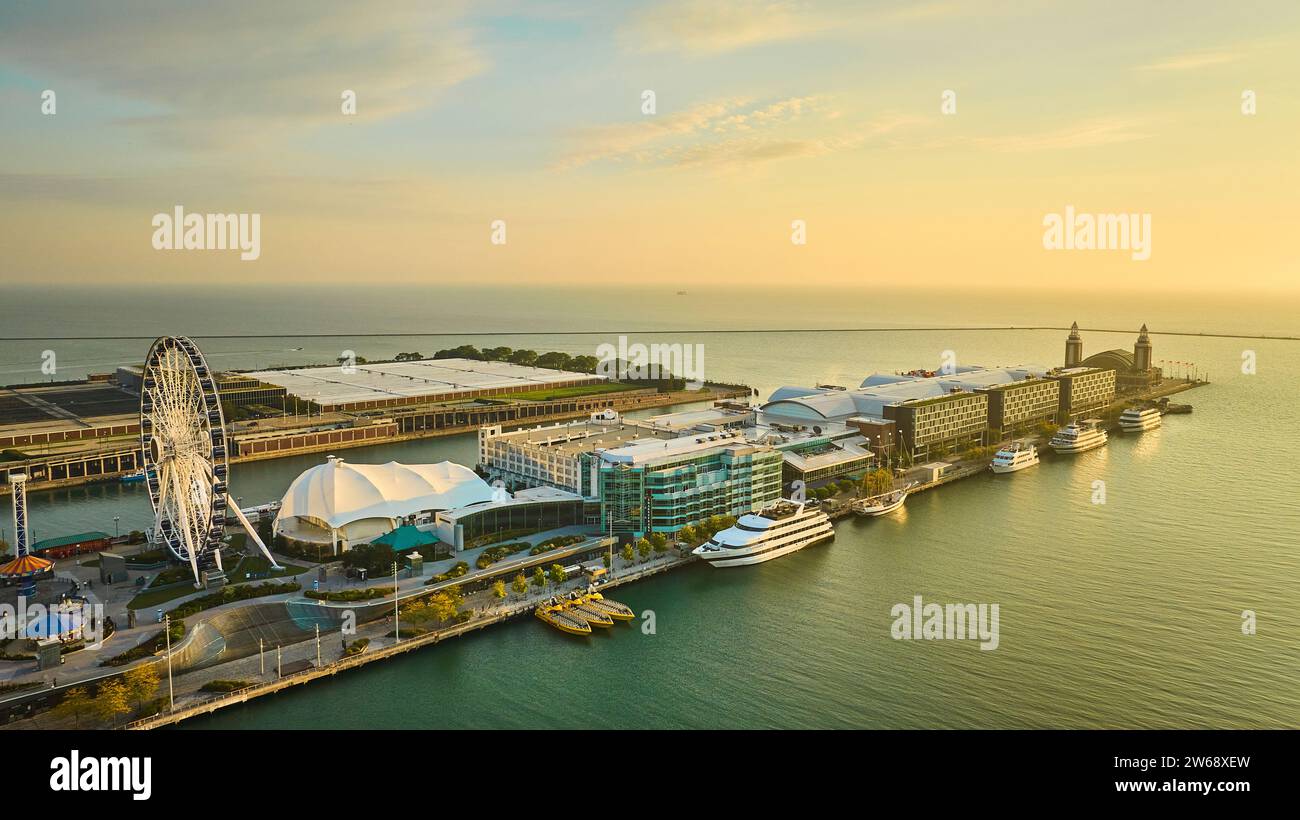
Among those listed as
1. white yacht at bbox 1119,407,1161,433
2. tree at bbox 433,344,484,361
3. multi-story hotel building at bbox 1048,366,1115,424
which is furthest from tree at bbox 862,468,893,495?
tree at bbox 433,344,484,361

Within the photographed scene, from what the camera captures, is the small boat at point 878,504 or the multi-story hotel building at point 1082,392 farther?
the multi-story hotel building at point 1082,392

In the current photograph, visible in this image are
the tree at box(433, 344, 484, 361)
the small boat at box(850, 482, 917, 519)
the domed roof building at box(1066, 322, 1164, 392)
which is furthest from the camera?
the tree at box(433, 344, 484, 361)

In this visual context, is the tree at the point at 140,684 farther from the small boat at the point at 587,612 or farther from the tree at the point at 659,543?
the tree at the point at 659,543

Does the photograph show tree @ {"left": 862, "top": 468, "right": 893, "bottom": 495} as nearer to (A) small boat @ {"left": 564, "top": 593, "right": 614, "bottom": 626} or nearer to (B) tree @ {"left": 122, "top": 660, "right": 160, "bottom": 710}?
(A) small boat @ {"left": 564, "top": 593, "right": 614, "bottom": 626}

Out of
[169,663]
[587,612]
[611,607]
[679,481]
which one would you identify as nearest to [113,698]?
[169,663]

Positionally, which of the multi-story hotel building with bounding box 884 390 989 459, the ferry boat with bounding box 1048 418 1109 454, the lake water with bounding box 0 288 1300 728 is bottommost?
the lake water with bounding box 0 288 1300 728

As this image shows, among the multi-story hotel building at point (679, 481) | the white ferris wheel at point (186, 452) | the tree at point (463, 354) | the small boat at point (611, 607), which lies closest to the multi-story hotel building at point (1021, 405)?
the multi-story hotel building at point (679, 481)

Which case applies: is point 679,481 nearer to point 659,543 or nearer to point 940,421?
point 659,543
